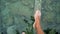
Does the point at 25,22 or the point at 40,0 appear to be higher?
the point at 40,0

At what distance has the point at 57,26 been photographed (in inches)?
112

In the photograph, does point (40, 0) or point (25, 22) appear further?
point (25, 22)

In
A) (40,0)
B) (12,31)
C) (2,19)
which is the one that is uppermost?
(40,0)

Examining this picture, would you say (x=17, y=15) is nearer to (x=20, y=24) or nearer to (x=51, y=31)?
(x=20, y=24)

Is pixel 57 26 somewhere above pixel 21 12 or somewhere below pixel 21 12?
below

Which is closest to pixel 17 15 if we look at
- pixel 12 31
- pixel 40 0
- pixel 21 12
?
pixel 21 12

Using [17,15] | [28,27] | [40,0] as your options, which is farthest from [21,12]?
[40,0]

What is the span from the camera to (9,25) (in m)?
2.83

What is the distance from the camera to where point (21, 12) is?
2836mm

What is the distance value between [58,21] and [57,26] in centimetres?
8

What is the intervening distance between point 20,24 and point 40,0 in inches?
22.0

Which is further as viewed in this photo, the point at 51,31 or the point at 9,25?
the point at 9,25

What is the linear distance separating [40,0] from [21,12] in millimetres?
442

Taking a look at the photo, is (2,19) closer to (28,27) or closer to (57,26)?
(28,27)
